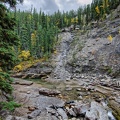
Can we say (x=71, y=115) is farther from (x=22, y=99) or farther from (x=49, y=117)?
(x=22, y=99)

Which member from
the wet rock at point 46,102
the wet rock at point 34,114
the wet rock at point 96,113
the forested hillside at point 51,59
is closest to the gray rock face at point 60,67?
the forested hillside at point 51,59

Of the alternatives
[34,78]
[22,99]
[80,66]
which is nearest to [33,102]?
[22,99]

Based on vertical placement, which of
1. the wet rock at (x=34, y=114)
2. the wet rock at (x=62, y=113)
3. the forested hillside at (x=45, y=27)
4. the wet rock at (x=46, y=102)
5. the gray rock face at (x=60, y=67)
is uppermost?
the forested hillside at (x=45, y=27)

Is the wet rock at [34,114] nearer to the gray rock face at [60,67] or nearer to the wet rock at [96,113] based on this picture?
the wet rock at [96,113]

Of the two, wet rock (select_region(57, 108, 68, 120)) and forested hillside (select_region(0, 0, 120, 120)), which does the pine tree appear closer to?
forested hillside (select_region(0, 0, 120, 120))

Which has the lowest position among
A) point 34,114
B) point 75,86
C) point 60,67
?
point 34,114

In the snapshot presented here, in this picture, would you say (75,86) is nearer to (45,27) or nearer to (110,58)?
(110,58)

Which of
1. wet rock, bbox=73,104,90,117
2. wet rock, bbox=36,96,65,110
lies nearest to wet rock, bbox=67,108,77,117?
wet rock, bbox=73,104,90,117

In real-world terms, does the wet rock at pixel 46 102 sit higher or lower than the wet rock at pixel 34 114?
higher

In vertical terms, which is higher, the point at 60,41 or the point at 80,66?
the point at 60,41

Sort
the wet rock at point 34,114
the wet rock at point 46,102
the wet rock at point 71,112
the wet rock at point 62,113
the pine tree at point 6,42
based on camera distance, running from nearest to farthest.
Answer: the pine tree at point 6,42, the wet rock at point 34,114, the wet rock at point 62,113, the wet rock at point 71,112, the wet rock at point 46,102

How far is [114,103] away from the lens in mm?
20797

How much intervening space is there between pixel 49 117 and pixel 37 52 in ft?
159

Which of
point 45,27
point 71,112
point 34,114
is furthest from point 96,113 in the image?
point 45,27
